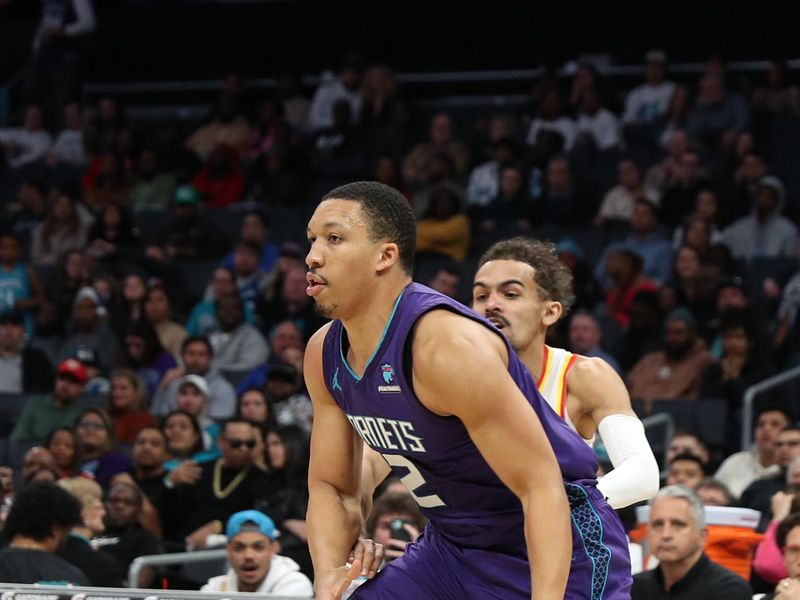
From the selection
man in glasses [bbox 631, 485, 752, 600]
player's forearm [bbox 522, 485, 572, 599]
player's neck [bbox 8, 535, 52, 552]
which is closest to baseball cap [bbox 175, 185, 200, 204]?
player's neck [bbox 8, 535, 52, 552]

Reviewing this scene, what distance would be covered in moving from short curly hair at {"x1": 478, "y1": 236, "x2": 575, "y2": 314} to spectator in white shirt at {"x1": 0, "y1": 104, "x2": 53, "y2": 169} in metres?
11.8

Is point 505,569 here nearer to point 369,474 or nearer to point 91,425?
point 369,474

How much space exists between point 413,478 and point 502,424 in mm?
384

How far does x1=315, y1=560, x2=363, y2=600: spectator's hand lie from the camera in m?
3.88

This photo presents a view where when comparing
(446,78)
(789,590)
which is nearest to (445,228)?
(446,78)

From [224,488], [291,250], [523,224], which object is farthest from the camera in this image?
[523,224]

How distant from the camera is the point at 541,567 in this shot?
11.5 feet

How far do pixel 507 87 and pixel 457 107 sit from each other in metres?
0.99

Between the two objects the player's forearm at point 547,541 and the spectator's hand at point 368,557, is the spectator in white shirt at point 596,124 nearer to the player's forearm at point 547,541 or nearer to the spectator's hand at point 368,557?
the spectator's hand at point 368,557

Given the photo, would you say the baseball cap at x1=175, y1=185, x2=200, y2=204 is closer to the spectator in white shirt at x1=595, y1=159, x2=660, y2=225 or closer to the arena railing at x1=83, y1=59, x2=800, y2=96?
A: the arena railing at x1=83, y1=59, x2=800, y2=96

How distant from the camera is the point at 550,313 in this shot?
477 centimetres

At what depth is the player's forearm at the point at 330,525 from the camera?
3969mm

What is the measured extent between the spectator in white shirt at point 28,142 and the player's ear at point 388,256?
1265cm

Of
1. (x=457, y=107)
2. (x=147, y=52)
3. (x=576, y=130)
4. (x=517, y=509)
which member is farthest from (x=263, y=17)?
(x=517, y=509)
